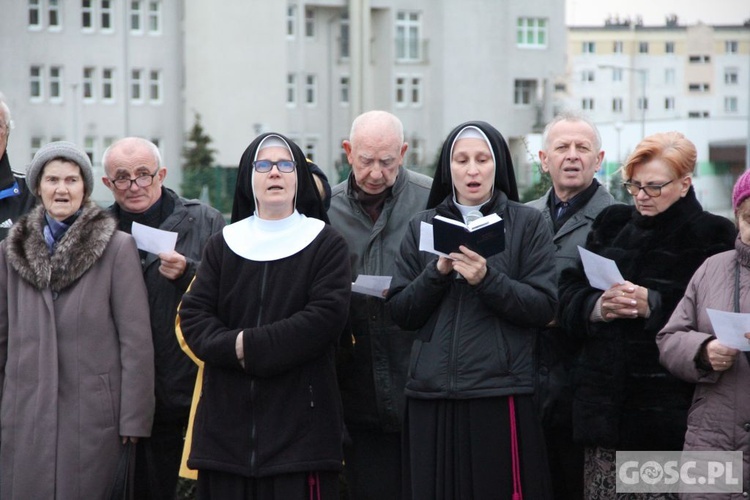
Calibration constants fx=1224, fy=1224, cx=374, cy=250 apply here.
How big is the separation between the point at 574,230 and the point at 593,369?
Answer: 0.91 m

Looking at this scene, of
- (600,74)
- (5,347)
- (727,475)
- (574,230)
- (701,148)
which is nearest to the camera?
(727,475)

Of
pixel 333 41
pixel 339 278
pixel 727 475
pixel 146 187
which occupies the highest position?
pixel 333 41

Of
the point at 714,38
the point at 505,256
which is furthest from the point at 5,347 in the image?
the point at 714,38

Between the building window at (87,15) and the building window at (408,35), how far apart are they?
47.9ft

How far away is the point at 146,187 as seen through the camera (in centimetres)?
662

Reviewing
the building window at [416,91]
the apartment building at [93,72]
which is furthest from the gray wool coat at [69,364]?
the building window at [416,91]

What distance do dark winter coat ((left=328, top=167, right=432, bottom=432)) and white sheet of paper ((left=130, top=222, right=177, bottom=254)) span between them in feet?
3.45

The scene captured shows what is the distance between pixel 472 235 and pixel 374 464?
2023 mm

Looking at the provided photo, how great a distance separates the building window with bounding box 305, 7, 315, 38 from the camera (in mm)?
57969

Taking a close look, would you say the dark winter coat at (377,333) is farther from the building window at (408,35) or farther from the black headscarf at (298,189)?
the building window at (408,35)

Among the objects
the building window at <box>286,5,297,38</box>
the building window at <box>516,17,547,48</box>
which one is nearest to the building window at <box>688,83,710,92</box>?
the building window at <box>516,17,547,48</box>

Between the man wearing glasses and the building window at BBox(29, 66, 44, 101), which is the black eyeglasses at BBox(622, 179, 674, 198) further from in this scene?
the building window at BBox(29, 66, 44, 101)

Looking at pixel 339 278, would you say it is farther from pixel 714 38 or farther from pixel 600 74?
pixel 714 38

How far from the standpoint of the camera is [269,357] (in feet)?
17.8
